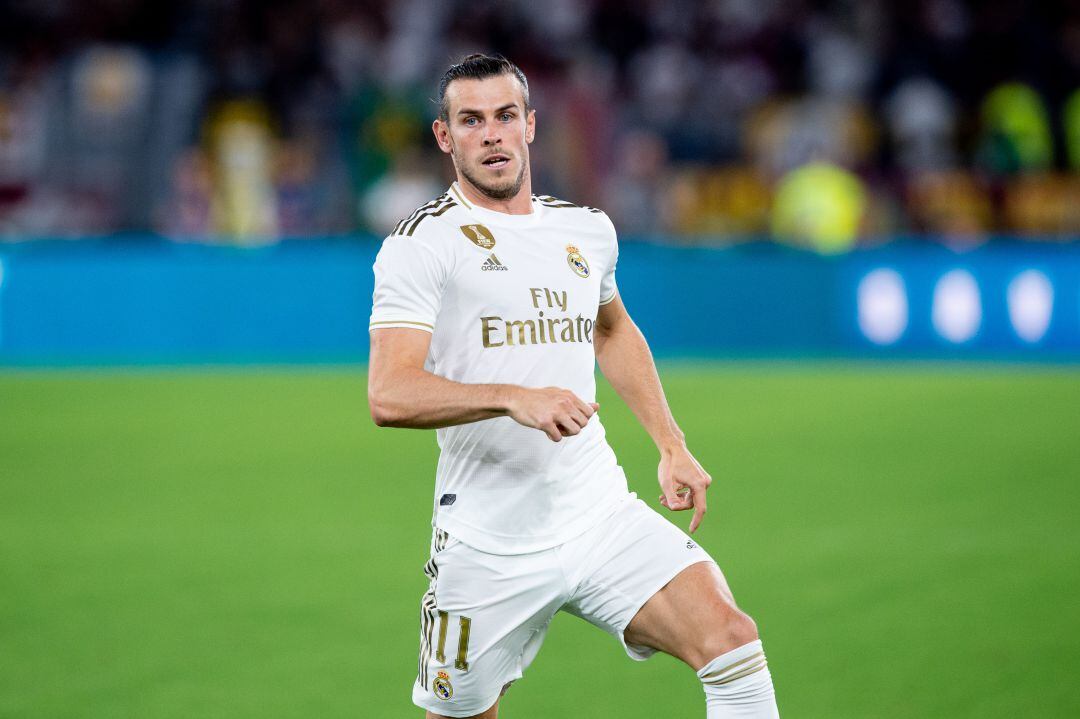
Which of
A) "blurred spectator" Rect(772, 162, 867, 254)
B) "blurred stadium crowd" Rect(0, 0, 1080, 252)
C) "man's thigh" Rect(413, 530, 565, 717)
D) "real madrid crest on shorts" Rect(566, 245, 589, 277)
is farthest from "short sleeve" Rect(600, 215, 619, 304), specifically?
"blurred spectator" Rect(772, 162, 867, 254)

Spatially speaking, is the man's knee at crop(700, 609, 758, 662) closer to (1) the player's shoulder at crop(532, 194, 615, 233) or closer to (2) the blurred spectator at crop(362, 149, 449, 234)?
(1) the player's shoulder at crop(532, 194, 615, 233)

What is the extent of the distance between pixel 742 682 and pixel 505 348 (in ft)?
4.06

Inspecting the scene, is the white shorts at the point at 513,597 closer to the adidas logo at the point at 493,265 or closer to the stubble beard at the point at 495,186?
the adidas logo at the point at 493,265

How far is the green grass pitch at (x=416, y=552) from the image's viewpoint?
6234 mm

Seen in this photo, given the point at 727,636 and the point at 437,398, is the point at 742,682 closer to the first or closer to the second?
the point at 727,636

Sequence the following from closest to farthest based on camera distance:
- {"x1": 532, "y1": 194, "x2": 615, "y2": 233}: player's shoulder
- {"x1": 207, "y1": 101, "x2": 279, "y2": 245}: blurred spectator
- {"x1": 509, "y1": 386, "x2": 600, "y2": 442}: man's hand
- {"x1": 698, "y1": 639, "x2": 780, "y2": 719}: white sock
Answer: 1. {"x1": 509, "y1": 386, "x2": 600, "y2": 442}: man's hand
2. {"x1": 698, "y1": 639, "x2": 780, "y2": 719}: white sock
3. {"x1": 532, "y1": 194, "x2": 615, "y2": 233}: player's shoulder
4. {"x1": 207, "y1": 101, "x2": 279, "y2": 245}: blurred spectator

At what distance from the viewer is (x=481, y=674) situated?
4.61 meters

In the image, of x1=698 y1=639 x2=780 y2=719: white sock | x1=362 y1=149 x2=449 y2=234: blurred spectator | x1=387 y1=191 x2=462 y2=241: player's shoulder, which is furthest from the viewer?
Answer: x1=362 y1=149 x2=449 y2=234: blurred spectator

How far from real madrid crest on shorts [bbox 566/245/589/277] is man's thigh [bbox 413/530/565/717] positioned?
36.2 inches

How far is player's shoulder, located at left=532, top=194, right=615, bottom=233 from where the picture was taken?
195 inches

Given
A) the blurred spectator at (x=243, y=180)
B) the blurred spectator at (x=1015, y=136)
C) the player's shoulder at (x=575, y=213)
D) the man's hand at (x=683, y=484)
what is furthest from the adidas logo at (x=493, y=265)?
the blurred spectator at (x=1015, y=136)

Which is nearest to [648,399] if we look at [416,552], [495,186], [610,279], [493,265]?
[610,279]

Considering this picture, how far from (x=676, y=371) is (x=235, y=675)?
404 inches

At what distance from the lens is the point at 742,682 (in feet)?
14.4
